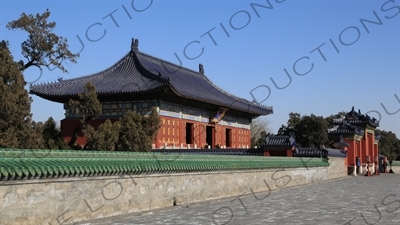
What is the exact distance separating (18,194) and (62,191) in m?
1.14

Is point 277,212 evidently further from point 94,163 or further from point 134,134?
point 134,134

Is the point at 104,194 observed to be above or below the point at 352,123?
below

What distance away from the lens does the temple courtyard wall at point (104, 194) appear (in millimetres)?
8323

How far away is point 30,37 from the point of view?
61.3 feet

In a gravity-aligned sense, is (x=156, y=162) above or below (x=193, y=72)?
below

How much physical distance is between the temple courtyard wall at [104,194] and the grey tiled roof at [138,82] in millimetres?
10084

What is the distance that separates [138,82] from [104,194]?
665 inches

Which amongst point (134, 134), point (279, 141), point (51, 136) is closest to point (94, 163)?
point (134, 134)

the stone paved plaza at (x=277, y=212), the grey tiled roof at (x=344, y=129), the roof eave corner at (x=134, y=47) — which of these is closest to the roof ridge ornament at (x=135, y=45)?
the roof eave corner at (x=134, y=47)

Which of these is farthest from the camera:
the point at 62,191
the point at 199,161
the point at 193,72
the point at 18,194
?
the point at 193,72

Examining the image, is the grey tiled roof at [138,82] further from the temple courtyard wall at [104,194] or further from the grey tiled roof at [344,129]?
the temple courtyard wall at [104,194]

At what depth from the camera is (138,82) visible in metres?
27.0

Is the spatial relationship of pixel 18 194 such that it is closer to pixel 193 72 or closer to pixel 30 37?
pixel 30 37

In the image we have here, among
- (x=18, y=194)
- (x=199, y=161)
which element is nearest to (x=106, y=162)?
(x=18, y=194)
